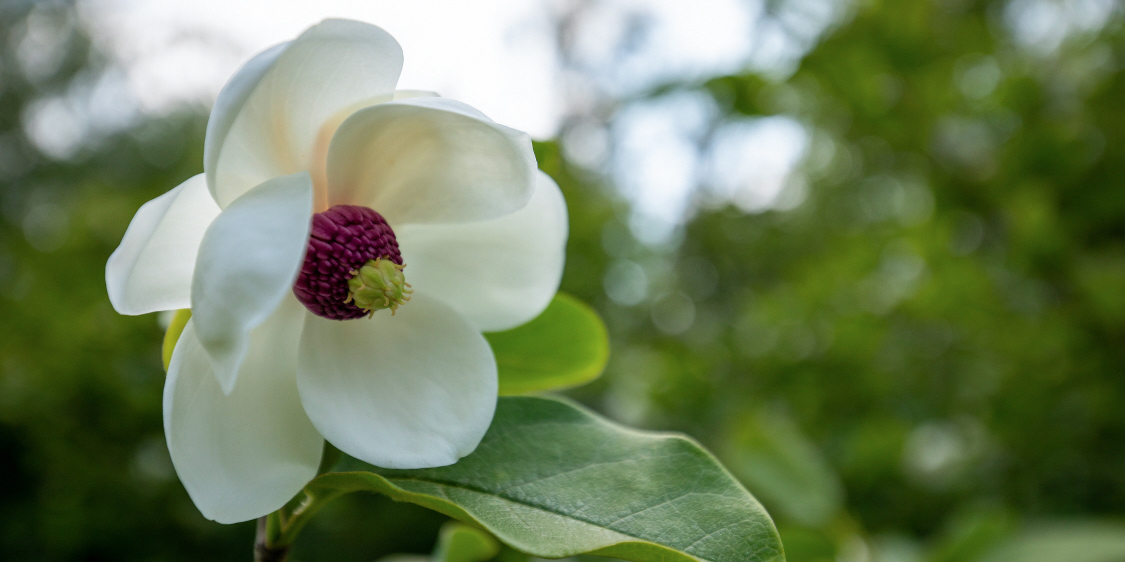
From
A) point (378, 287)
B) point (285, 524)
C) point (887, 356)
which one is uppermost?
point (378, 287)

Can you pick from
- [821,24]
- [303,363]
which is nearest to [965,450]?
[821,24]

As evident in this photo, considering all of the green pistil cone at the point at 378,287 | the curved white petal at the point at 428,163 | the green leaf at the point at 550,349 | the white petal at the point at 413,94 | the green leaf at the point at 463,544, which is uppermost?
the white petal at the point at 413,94

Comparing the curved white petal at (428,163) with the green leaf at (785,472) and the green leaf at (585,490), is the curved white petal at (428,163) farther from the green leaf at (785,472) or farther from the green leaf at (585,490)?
the green leaf at (785,472)

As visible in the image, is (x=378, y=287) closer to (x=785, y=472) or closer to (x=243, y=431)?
(x=243, y=431)

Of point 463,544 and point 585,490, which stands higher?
point 585,490

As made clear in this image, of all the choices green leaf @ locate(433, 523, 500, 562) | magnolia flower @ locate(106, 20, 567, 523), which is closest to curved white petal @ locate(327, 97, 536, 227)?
magnolia flower @ locate(106, 20, 567, 523)

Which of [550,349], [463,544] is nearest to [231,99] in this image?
[550,349]

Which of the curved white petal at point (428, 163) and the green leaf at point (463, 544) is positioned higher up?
the curved white petal at point (428, 163)

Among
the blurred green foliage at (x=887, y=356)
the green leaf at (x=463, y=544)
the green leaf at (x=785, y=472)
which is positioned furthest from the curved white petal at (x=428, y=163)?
the green leaf at (x=785, y=472)
